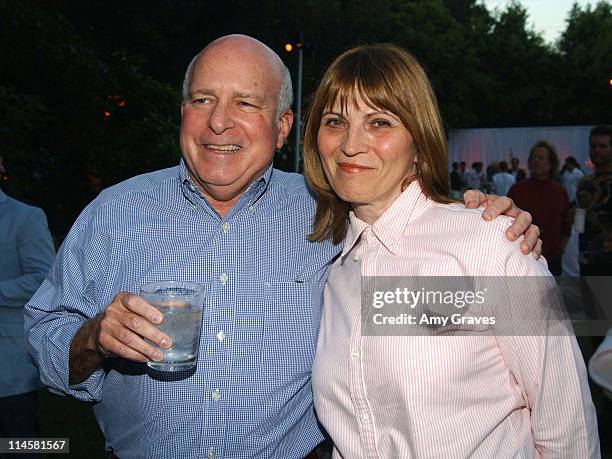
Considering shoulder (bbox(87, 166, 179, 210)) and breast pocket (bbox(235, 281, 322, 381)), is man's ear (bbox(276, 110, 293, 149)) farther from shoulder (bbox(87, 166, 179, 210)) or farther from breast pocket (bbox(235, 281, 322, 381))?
breast pocket (bbox(235, 281, 322, 381))

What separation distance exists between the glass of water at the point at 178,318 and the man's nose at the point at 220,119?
0.79 metres

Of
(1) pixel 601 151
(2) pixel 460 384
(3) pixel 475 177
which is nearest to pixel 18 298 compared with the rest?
(2) pixel 460 384

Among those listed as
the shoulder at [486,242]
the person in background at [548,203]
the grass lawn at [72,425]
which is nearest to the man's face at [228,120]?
the shoulder at [486,242]

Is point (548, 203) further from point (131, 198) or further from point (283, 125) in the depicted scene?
point (131, 198)

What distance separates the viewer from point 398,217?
2314mm

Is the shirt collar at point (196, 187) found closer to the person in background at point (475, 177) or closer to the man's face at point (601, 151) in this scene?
the man's face at point (601, 151)

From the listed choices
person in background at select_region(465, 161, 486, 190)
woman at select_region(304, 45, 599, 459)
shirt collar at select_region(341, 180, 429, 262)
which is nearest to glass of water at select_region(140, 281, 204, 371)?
woman at select_region(304, 45, 599, 459)

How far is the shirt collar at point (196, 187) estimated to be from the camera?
8.73ft

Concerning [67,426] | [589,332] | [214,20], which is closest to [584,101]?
[214,20]

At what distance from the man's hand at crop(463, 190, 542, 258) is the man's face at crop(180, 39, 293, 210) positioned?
91 cm

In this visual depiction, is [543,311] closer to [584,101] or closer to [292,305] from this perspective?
[292,305]

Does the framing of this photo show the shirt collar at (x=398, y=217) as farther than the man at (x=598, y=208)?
No

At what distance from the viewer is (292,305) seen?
2.55 m

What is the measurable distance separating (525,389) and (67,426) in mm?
4645
